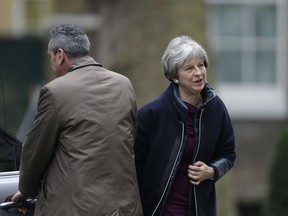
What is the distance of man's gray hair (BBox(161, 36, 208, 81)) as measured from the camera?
20.6 feet

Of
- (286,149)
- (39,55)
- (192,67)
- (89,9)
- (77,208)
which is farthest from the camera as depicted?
(89,9)

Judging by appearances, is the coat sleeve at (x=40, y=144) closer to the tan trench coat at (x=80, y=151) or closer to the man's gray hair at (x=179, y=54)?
the tan trench coat at (x=80, y=151)

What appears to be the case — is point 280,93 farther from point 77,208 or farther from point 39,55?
point 77,208

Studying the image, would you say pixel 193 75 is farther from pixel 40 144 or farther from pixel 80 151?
pixel 40 144

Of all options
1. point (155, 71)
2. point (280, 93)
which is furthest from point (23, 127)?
point (280, 93)

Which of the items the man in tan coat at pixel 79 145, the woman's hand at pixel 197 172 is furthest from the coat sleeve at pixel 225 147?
the man in tan coat at pixel 79 145

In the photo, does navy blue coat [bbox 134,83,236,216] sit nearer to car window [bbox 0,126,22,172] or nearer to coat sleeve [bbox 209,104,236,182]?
coat sleeve [bbox 209,104,236,182]

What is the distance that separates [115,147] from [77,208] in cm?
37

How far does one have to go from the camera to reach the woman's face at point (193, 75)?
627 cm

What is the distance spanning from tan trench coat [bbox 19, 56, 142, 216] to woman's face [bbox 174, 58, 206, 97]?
1.41 ft

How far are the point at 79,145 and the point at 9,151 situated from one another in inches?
26.1

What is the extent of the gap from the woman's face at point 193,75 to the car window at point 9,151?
0.99 m

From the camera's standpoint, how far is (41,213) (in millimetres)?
5965

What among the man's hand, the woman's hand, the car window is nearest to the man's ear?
Answer: the car window
